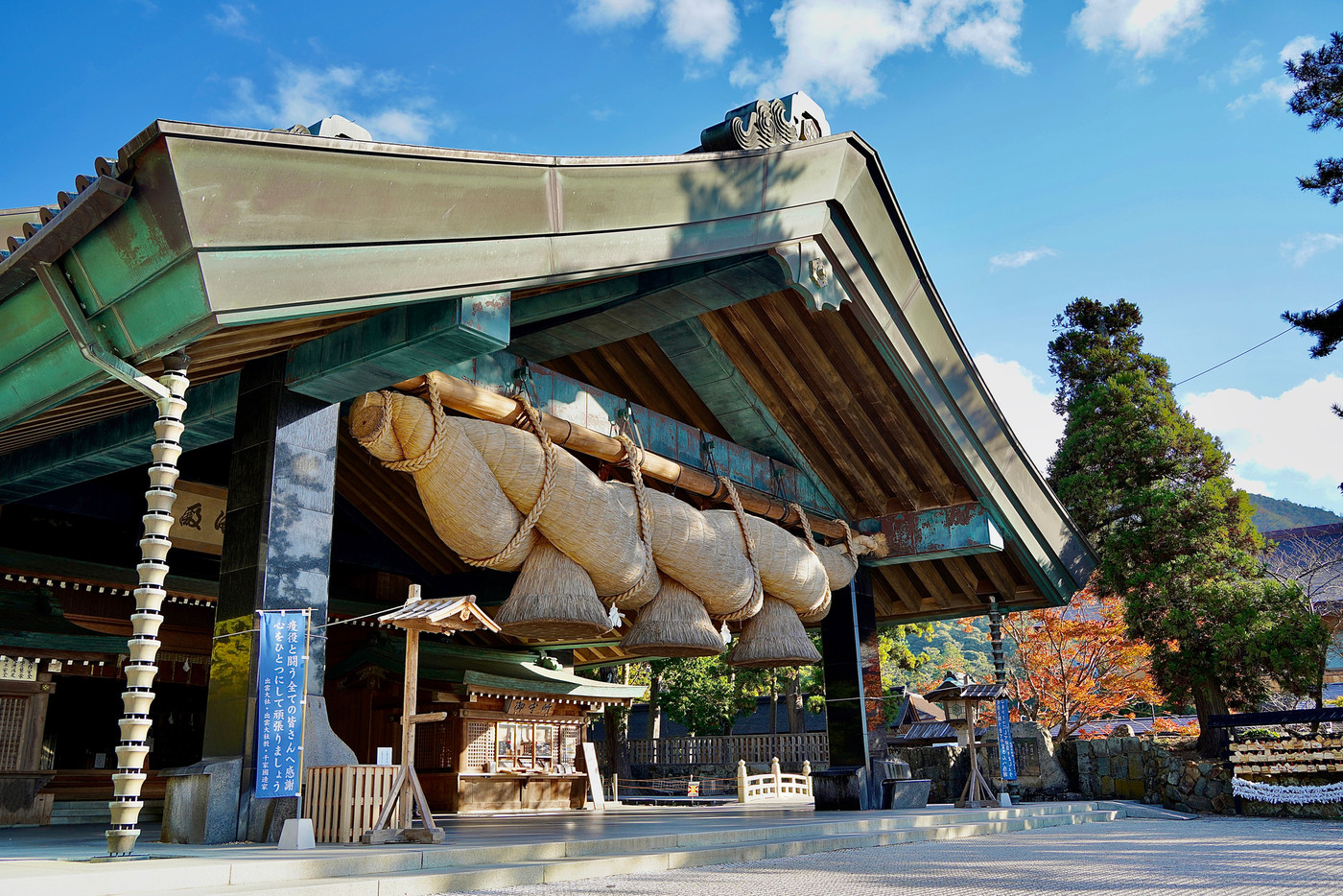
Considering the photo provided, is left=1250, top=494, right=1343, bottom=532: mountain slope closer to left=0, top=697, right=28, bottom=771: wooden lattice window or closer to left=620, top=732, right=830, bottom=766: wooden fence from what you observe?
left=620, top=732, right=830, bottom=766: wooden fence

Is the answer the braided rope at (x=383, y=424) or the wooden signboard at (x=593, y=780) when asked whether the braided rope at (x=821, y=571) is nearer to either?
the wooden signboard at (x=593, y=780)

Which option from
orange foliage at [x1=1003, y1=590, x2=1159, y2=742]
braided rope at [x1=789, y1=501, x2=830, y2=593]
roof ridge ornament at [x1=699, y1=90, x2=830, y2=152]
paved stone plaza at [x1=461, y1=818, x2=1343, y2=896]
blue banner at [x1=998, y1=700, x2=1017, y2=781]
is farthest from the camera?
orange foliage at [x1=1003, y1=590, x2=1159, y2=742]

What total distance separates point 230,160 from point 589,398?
454cm

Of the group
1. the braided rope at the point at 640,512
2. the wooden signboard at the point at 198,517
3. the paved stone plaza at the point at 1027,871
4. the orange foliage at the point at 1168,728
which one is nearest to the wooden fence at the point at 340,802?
the paved stone plaza at the point at 1027,871

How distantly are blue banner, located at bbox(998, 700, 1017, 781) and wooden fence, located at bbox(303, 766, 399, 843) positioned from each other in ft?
32.8

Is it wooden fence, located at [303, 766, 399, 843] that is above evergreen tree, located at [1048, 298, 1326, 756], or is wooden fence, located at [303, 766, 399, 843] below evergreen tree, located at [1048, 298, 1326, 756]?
below

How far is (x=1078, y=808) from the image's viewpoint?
41.8 feet

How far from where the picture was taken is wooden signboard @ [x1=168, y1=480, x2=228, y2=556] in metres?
10.4

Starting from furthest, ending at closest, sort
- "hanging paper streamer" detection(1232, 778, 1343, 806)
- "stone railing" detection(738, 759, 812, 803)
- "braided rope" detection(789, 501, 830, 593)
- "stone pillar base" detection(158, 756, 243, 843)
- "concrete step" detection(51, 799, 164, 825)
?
"stone railing" detection(738, 759, 812, 803) → "hanging paper streamer" detection(1232, 778, 1343, 806) → "braided rope" detection(789, 501, 830, 593) → "concrete step" detection(51, 799, 164, 825) → "stone pillar base" detection(158, 756, 243, 843)

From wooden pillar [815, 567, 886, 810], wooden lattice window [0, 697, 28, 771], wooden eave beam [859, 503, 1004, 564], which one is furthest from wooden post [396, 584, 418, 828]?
wooden eave beam [859, 503, 1004, 564]

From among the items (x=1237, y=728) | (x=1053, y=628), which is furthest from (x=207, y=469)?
(x=1053, y=628)

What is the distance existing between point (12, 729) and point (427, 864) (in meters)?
7.96

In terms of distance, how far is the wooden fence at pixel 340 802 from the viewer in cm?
604

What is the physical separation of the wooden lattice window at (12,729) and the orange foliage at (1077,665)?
2060cm
